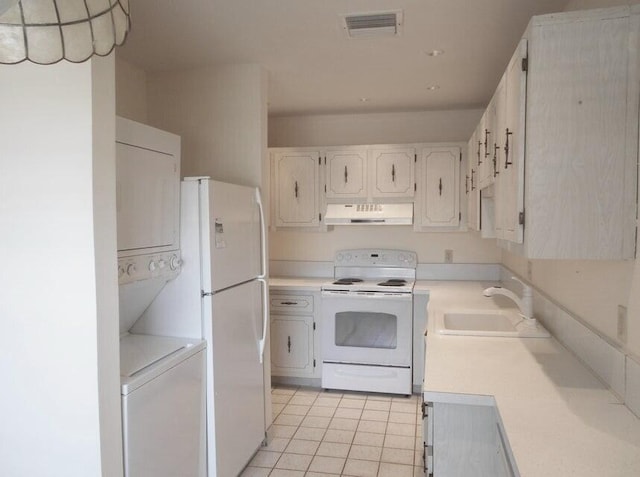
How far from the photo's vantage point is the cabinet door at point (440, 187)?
404cm

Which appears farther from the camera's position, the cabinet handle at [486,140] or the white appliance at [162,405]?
the cabinet handle at [486,140]

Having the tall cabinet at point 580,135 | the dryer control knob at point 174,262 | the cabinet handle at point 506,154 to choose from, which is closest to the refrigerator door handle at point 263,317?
the dryer control knob at point 174,262

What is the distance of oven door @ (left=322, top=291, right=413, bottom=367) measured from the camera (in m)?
3.82

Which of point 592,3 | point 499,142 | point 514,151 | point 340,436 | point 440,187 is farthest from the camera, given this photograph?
point 440,187

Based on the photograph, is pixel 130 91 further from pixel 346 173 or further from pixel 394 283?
pixel 394 283

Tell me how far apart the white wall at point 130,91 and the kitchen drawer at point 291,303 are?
180 centimetres

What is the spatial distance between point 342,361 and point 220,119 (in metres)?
2.19

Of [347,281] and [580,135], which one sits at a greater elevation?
[580,135]

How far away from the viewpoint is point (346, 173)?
4.21 meters

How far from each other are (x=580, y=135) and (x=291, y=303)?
9.60ft

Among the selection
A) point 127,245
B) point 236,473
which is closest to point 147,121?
point 127,245

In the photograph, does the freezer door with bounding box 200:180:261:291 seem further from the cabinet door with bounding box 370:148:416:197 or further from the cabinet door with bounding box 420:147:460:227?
the cabinet door with bounding box 420:147:460:227

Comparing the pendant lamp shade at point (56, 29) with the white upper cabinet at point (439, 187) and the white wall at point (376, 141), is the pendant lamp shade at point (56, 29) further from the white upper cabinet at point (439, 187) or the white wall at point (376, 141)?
the white wall at point (376, 141)

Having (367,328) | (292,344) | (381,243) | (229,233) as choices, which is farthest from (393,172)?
(229,233)
